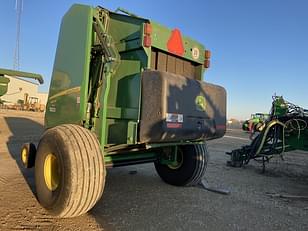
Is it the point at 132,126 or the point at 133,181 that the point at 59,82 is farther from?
the point at 133,181

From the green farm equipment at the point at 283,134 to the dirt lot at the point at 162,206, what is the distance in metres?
0.93

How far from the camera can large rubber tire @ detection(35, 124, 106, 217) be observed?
3.12 m

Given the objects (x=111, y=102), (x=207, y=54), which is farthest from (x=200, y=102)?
(x=111, y=102)

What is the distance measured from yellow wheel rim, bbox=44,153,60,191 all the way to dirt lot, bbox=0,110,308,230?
1.05 ft

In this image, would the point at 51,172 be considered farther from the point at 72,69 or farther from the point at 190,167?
the point at 190,167

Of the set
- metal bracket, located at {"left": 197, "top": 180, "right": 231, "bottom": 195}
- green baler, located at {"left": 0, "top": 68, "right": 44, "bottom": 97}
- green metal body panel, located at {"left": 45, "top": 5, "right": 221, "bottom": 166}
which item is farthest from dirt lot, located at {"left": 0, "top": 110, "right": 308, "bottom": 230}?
green baler, located at {"left": 0, "top": 68, "right": 44, "bottom": 97}

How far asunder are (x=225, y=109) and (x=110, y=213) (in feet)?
7.18

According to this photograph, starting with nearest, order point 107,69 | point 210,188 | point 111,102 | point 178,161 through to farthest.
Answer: point 107,69 → point 111,102 → point 210,188 → point 178,161

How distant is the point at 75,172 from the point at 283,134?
5.29 m

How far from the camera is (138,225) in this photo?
3.30 m

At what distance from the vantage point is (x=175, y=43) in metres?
4.09

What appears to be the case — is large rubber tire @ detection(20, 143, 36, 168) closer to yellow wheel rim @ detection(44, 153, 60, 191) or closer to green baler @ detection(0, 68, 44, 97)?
yellow wheel rim @ detection(44, 153, 60, 191)

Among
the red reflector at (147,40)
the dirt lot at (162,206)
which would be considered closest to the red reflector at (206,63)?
the red reflector at (147,40)

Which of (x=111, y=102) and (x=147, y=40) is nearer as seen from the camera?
(x=147, y=40)
